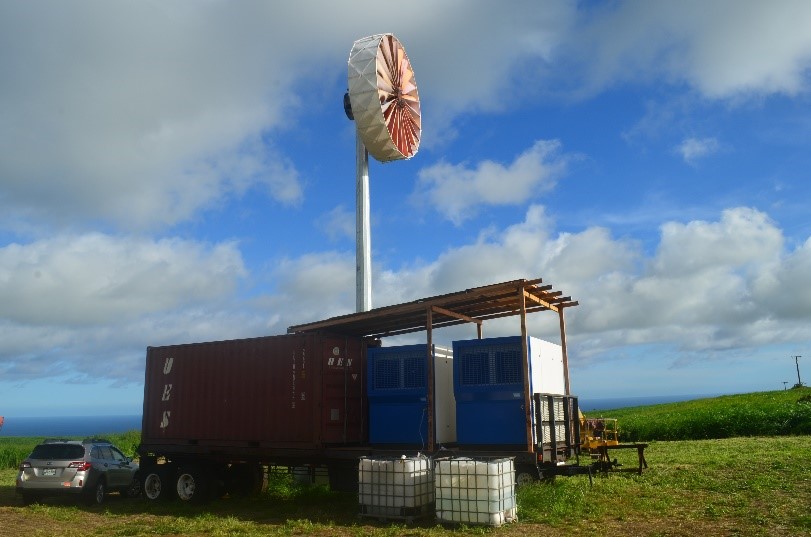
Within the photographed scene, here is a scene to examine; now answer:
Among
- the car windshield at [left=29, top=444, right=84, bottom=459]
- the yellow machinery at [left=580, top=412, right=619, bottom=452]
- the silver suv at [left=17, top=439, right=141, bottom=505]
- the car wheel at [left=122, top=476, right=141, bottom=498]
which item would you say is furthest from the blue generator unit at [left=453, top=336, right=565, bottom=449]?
the car wheel at [left=122, top=476, right=141, bottom=498]

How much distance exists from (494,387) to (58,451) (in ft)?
33.9

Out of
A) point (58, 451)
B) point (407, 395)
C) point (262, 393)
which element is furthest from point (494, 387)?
point (58, 451)

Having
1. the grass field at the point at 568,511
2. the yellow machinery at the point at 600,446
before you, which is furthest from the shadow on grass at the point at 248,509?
the yellow machinery at the point at 600,446

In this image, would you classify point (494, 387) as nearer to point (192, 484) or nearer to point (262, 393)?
point (262, 393)

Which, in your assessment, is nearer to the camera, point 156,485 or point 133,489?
point 156,485

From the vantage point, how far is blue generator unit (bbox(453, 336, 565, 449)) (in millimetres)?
12930

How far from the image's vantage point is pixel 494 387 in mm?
13180

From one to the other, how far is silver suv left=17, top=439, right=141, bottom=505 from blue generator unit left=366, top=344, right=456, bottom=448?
6671 mm

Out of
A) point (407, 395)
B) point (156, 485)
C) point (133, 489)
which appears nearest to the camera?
point (407, 395)

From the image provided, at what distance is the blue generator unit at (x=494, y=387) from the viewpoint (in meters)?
12.9

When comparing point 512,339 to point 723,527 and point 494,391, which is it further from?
point 723,527

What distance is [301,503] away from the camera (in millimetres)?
14922

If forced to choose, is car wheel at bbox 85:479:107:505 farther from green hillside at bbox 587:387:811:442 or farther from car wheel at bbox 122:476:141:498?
green hillside at bbox 587:387:811:442

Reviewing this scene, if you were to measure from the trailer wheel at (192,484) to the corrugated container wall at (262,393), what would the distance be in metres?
0.70
